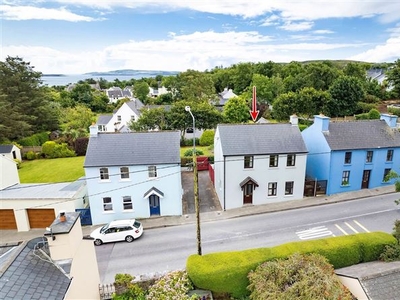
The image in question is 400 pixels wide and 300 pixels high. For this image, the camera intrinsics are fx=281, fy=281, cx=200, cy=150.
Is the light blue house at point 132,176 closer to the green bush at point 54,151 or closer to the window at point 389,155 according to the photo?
the window at point 389,155

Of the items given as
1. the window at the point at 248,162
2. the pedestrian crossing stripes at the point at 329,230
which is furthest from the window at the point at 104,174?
the pedestrian crossing stripes at the point at 329,230

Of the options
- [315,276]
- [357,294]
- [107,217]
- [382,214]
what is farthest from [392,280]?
[107,217]

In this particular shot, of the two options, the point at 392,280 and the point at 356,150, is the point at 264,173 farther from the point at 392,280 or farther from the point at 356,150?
the point at 392,280

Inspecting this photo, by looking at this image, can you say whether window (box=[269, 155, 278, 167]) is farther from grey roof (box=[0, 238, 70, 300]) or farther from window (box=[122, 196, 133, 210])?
grey roof (box=[0, 238, 70, 300])

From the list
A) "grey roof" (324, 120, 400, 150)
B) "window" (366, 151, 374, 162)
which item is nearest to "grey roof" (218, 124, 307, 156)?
"grey roof" (324, 120, 400, 150)

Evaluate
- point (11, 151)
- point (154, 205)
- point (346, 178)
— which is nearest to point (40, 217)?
Answer: point (154, 205)

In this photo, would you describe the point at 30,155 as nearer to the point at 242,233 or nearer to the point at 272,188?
the point at 242,233

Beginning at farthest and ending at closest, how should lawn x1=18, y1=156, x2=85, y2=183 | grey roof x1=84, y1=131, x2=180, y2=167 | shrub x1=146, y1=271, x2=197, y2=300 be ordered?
lawn x1=18, y1=156, x2=85, y2=183, grey roof x1=84, y1=131, x2=180, y2=167, shrub x1=146, y1=271, x2=197, y2=300
